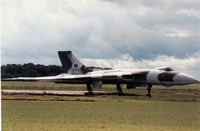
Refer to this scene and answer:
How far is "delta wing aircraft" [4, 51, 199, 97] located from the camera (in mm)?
40375

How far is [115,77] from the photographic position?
44.5m

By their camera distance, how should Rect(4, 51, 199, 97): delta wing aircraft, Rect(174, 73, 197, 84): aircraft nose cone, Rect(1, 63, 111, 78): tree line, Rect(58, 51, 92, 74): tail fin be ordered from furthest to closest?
Rect(1, 63, 111, 78): tree line
Rect(58, 51, 92, 74): tail fin
Rect(4, 51, 199, 97): delta wing aircraft
Rect(174, 73, 197, 84): aircraft nose cone

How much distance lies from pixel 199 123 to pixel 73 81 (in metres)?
31.9

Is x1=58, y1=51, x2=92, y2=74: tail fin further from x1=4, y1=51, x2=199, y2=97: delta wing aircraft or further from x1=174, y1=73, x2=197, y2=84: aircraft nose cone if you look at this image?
x1=174, y1=73, x2=197, y2=84: aircraft nose cone

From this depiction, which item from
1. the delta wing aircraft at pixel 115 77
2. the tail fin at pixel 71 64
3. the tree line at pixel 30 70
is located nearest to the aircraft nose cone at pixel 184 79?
the delta wing aircraft at pixel 115 77

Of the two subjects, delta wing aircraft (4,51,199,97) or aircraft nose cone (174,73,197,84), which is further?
delta wing aircraft (4,51,199,97)

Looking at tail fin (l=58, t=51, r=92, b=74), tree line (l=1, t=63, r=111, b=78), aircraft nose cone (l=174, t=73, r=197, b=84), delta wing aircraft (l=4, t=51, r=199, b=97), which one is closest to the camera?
aircraft nose cone (l=174, t=73, r=197, b=84)

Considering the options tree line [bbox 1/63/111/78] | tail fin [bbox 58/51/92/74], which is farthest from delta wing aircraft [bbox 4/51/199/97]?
tree line [bbox 1/63/111/78]

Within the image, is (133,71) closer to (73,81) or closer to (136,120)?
(73,81)

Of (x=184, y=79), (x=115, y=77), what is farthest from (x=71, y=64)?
(x=184, y=79)

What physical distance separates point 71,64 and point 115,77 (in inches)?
333

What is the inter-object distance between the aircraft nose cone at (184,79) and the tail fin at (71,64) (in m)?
14.2

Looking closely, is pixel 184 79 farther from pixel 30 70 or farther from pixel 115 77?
pixel 30 70

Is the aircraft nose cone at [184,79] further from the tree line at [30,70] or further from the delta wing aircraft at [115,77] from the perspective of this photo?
the tree line at [30,70]
